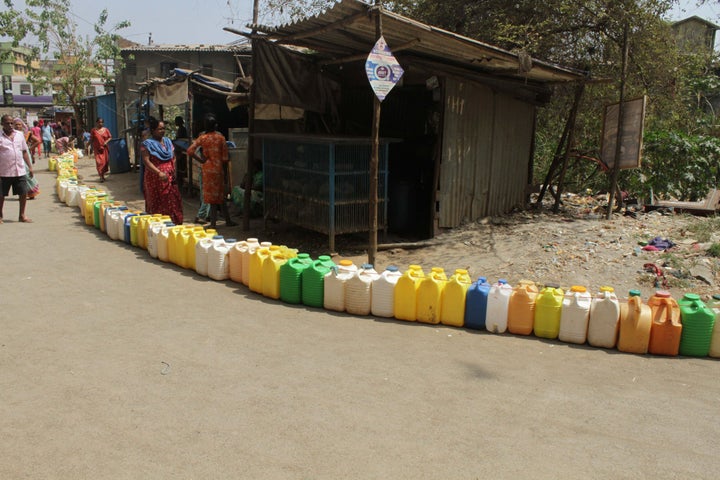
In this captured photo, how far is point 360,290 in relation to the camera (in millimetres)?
5426

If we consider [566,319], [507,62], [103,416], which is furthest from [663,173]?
[103,416]

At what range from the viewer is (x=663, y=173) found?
37.9ft

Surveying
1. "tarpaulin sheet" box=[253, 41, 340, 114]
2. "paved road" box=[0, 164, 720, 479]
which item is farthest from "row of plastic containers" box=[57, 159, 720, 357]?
"tarpaulin sheet" box=[253, 41, 340, 114]

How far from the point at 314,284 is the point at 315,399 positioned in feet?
6.79

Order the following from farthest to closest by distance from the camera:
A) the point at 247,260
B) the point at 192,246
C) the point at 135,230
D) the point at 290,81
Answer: the point at 290,81 < the point at 135,230 < the point at 192,246 < the point at 247,260

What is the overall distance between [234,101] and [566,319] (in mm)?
7834

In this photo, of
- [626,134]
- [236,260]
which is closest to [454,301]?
[236,260]

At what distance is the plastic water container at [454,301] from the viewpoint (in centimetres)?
514

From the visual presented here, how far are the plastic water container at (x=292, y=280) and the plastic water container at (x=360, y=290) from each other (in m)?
0.54

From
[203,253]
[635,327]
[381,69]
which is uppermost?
[381,69]

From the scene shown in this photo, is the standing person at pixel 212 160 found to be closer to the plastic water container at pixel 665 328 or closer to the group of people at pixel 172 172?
the group of people at pixel 172 172

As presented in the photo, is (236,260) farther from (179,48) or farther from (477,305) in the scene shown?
(179,48)

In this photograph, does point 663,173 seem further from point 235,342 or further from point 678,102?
point 235,342

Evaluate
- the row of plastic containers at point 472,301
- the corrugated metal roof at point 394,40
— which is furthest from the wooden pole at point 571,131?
the row of plastic containers at point 472,301
